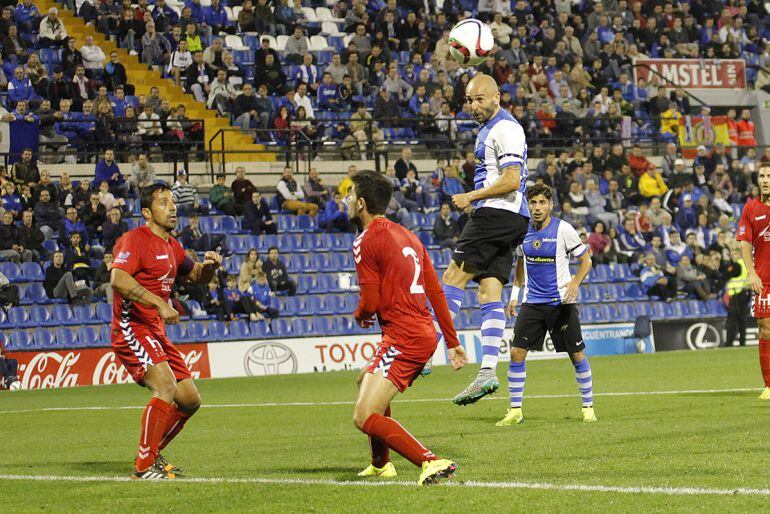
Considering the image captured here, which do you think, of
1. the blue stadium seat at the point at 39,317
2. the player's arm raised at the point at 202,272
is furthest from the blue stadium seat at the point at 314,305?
the player's arm raised at the point at 202,272

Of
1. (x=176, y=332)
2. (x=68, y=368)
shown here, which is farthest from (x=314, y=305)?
(x=68, y=368)

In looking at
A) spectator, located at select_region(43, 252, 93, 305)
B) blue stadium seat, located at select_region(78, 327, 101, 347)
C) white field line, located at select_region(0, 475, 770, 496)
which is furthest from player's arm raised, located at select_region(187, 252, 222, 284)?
spectator, located at select_region(43, 252, 93, 305)

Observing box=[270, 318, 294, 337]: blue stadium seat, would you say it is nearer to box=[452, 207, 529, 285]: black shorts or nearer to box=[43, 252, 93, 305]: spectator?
box=[43, 252, 93, 305]: spectator

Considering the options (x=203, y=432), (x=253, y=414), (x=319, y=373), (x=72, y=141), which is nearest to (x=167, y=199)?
(x=203, y=432)

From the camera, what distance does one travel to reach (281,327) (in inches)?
943

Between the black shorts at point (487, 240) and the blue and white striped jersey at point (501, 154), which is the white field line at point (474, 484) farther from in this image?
the blue and white striped jersey at point (501, 154)

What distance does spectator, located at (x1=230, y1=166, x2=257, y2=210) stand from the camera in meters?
25.8

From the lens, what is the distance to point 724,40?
3841 centimetres

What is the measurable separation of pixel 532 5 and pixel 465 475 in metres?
30.1

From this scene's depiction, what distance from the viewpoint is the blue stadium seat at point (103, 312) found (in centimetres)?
2228

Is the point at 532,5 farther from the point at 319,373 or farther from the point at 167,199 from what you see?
the point at 167,199

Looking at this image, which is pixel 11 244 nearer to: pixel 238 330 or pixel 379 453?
pixel 238 330

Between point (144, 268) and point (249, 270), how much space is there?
1526 centimetres

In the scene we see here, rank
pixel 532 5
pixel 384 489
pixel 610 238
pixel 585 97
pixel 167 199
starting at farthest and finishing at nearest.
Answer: pixel 532 5, pixel 585 97, pixel 610 238, pixel 167 199, pixel 384 489
